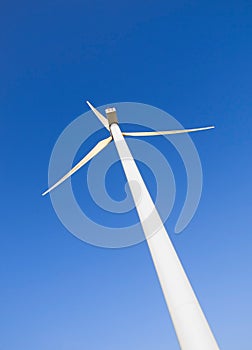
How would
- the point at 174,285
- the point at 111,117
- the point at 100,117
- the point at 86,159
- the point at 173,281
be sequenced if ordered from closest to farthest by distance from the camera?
the point at 174,285
the point at 173,281
the point at 86,159
the point at 111,117
the point at 100,117

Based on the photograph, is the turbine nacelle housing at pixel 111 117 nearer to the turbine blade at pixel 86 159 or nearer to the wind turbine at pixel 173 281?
the turbine blade at pixel 86 159

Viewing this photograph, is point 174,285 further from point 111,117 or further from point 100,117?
point 100,117

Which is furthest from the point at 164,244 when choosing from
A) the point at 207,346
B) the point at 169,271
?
the point at 207,346

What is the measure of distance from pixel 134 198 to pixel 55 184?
11.0 meters

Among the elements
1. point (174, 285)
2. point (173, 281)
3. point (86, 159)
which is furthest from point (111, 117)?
point (174, 285)

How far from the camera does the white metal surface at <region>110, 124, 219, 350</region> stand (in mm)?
9930

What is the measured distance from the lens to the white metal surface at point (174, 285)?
9.93 metres

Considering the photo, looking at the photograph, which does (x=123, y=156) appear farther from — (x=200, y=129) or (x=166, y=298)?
(x=200, y=129)

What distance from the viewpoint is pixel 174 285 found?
37.3 ft

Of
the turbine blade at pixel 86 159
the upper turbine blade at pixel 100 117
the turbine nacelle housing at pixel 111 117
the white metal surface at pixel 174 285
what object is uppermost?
the upper turbine blade at pixel 100 117

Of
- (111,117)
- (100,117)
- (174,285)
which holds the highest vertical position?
(100,117)

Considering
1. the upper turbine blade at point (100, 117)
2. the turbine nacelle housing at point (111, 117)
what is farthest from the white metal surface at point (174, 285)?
the upper turbine blade at point (100, 117)

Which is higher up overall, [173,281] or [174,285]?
[173,281]

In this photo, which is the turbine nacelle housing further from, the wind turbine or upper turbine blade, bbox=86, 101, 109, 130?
the wind turbine
